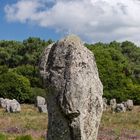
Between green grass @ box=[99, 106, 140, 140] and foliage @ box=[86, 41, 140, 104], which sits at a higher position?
foliage @ box=[86, 41, 140, 104]

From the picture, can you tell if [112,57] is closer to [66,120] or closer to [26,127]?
[26,127]

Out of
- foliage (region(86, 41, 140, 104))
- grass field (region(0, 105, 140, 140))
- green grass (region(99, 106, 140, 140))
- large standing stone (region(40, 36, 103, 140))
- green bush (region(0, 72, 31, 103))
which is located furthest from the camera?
foliage (region(86, 41, 140, 104))

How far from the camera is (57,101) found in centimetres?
1009

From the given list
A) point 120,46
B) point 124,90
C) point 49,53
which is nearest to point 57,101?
point 49,53

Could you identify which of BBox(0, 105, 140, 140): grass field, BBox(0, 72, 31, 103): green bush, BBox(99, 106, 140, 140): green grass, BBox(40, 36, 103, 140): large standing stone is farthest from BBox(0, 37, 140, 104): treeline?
BBox(40, 36, 103, 140): large standing stone

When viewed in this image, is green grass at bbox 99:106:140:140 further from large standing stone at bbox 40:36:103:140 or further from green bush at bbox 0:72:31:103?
green bush at bbox 0:72:31:103

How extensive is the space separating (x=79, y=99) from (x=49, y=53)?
120cm

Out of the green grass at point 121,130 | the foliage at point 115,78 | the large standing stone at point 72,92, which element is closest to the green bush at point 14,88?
the foliage at point 115,78

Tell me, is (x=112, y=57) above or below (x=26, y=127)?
above

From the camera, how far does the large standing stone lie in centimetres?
997

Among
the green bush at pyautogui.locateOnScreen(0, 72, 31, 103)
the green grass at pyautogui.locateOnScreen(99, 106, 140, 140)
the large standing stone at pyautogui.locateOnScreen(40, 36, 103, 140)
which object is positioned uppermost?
the green bush at pyautogui.locateOnScreen(0, 72, 31, 103)

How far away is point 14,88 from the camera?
202ft

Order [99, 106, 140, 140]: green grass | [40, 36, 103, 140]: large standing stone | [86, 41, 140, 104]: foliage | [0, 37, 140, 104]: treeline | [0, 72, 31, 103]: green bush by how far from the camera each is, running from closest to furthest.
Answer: [40, 36, 103, 140]: large standing stone → [99, 106, 140, 140]: green grass → [0, 72, 31, 103]: green bush → [0, 37, 140, 104]: treeline → [86, 41, 140, 104]: foliage

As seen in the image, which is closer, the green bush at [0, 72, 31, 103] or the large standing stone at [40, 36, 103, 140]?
the large standing stone at [40, 36, 103, 140]
